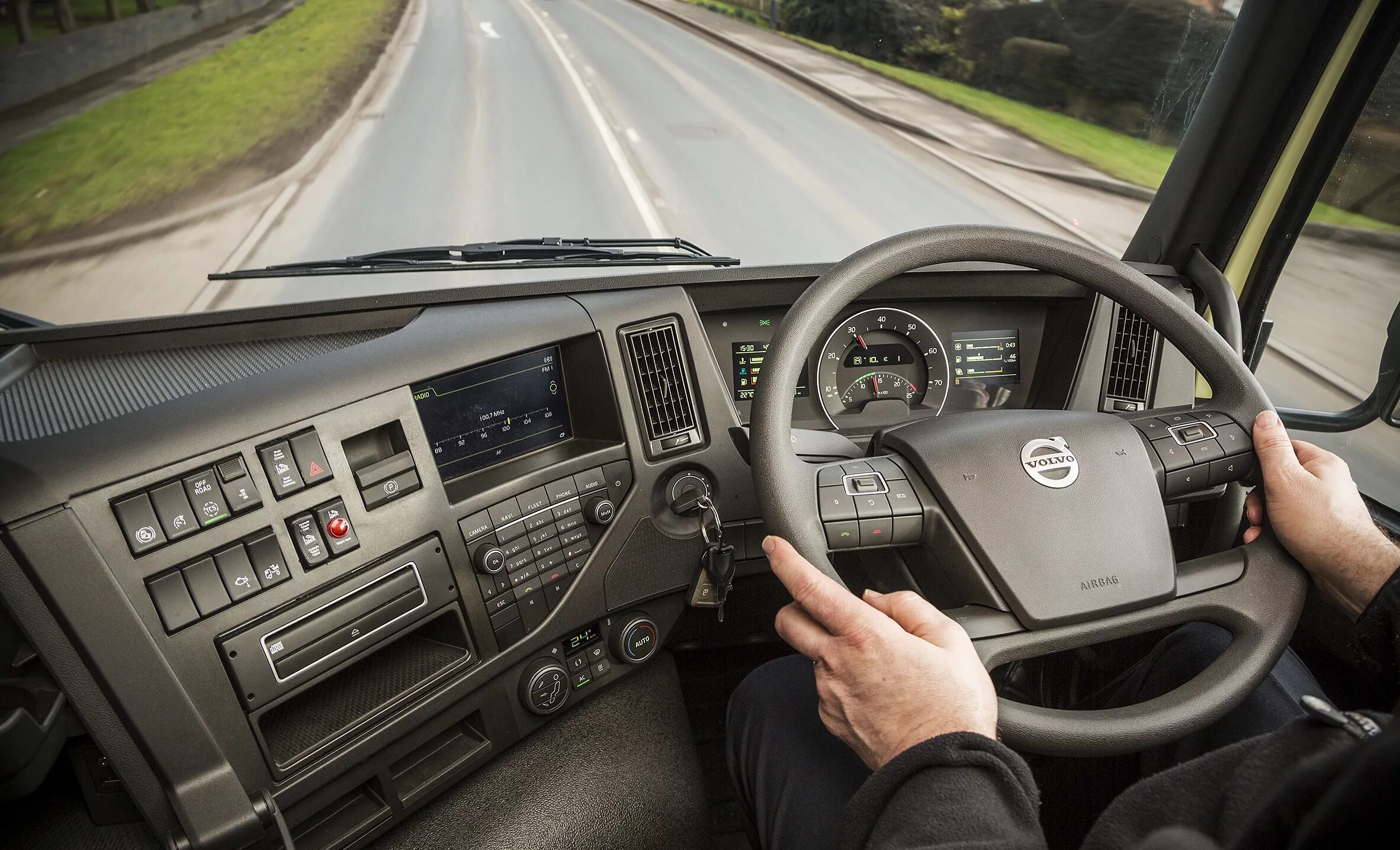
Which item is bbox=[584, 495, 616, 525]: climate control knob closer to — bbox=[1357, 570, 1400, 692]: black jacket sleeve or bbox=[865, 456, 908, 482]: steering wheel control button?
bbox=[865, 456, 908, 482]: steering wheel control button

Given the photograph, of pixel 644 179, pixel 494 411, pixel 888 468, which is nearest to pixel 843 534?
pixel 888 468

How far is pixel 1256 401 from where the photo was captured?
1485 mm

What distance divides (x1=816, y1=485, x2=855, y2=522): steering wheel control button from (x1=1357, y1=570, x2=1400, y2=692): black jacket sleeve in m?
0.79

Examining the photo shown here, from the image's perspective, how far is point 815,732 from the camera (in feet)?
4.86

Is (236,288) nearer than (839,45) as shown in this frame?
Yes

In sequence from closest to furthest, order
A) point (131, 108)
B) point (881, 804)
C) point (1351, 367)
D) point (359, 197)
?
point (881, 804)
point (131, 108)
point (359, 197)
point (1351, 367)

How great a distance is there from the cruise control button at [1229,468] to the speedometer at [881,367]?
2.54ft

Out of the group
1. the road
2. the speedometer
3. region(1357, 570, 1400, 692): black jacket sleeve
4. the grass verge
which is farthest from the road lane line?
region(1357, 570, 1400, 692): black jacket sleeve

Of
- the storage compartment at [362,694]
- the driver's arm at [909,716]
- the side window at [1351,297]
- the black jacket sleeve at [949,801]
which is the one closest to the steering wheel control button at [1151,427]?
the driver's arm at [909,716]

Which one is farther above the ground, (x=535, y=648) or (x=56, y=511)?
(x=56, y=511)

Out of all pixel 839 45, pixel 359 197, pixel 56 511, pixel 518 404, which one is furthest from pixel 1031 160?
pixel 56 511

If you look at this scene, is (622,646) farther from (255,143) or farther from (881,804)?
(255,143)

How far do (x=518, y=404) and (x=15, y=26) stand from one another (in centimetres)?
106

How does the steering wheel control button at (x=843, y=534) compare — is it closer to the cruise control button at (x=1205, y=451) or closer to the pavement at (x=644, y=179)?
the cruise control button at (x=1205, y=451)
